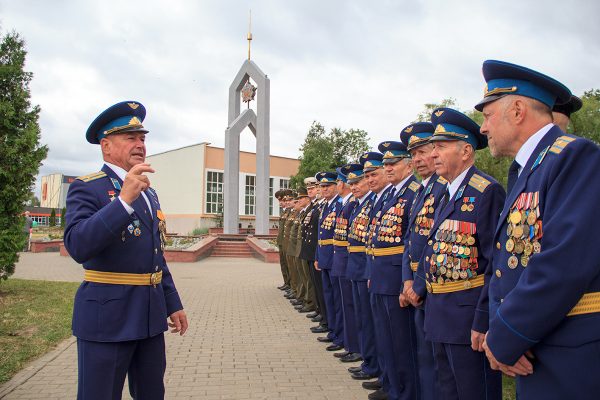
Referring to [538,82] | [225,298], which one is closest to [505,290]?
[538,82]

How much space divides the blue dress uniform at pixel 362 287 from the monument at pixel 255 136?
62.3ft

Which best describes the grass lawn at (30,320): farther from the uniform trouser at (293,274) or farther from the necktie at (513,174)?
the necktie at (513,174)

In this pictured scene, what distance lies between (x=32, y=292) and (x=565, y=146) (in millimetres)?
10110

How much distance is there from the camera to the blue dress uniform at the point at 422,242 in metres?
3.22

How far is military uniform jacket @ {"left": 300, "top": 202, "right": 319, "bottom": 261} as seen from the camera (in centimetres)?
755

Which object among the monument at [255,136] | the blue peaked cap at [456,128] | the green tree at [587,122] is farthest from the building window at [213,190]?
the blue peaked cap at [456,128]

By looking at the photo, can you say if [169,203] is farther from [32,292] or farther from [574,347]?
[574,347]

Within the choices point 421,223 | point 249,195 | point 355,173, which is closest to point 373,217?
point 355,173

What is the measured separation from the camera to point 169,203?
43.9 metres

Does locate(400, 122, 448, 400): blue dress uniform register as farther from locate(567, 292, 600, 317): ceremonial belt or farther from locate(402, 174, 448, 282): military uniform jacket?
locate(567, 292, 600, 317): ceremonial belt

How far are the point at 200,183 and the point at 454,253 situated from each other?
3990 centimetres

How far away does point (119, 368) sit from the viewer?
240 centimetres

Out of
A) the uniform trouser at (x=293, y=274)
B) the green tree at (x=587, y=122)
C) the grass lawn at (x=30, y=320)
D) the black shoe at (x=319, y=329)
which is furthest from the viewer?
the green tree at (x=587, y=122)

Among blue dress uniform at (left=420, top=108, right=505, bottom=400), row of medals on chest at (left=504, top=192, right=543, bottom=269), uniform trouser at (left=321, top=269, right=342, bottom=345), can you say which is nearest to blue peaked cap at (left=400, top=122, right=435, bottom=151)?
blue dress uniform at (left=420, top=108, right=505, bottom=400)
